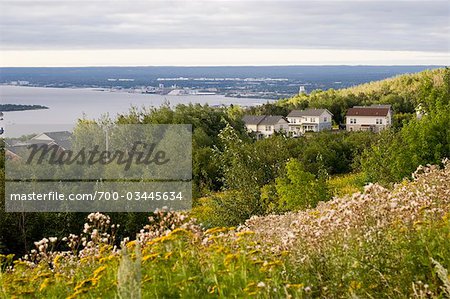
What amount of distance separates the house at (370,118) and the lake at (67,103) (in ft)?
47.2

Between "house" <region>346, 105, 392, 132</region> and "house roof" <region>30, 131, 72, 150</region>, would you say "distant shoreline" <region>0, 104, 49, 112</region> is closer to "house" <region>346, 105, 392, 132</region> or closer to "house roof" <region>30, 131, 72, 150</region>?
"house roof" <region>30, 131, 72, 150</region>

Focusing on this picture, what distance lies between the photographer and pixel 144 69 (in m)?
164

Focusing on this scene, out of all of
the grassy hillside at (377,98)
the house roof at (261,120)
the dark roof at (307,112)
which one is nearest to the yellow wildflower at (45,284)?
the house roof at (261,120)

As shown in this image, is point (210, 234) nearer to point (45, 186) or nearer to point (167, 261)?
point (167, 261)

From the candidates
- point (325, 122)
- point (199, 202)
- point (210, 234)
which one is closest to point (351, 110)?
point (325, 122)

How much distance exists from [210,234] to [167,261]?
868 millimetres

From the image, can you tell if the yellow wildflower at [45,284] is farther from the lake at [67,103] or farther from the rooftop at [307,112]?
the rooftop at [307,112]

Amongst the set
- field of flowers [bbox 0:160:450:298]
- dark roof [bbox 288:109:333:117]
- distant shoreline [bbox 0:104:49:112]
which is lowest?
dark roof [bbox 288:109:333:117]

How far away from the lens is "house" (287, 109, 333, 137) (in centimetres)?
6746

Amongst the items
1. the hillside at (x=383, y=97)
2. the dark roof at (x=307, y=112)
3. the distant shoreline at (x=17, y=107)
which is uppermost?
the hillside at (x=383, y=97)

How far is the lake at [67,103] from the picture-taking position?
170 ft

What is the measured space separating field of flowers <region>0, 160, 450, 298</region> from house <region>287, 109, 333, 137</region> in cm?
6023

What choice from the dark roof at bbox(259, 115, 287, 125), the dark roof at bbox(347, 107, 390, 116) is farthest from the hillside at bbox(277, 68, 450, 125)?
the dark roof at bbox(259, 115, 287, 125)

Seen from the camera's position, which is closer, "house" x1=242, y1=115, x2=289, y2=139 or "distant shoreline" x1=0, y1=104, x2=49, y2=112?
"house" x1=242, y1=115, x2=289, y2=139
